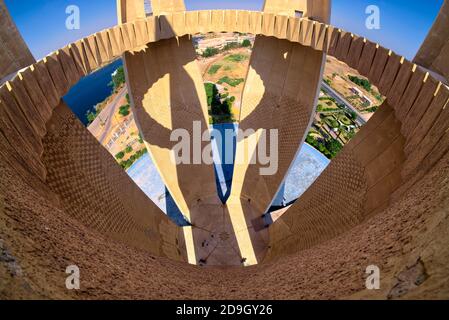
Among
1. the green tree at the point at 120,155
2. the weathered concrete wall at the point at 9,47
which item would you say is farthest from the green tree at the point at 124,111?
the weathered concrete wall at the point at 9,47

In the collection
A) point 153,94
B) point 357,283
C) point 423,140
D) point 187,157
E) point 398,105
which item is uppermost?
point 153,94

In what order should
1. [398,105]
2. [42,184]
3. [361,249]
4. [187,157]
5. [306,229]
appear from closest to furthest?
[361,249], [42,184], [398,105], [306,229], [187,157]

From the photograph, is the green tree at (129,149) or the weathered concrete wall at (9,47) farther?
the green tree at (129,149)

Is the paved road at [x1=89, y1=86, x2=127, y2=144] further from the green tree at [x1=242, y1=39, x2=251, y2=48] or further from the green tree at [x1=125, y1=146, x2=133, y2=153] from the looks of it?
the green tree at [x1=242, y1=39, x2=251, y2=48]

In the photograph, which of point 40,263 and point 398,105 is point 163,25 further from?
point 40,263

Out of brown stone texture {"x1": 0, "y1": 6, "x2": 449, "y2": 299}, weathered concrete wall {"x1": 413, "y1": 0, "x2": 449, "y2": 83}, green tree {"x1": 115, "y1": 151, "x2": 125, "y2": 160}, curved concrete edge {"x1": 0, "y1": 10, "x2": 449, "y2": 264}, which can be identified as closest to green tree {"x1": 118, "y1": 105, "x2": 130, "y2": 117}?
green tree {"x1": 115, "y1": 151, "x2": 125, "y2": 160}

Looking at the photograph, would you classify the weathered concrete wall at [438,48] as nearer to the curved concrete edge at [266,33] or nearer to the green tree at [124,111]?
the curved concrete edge at [266,33]
